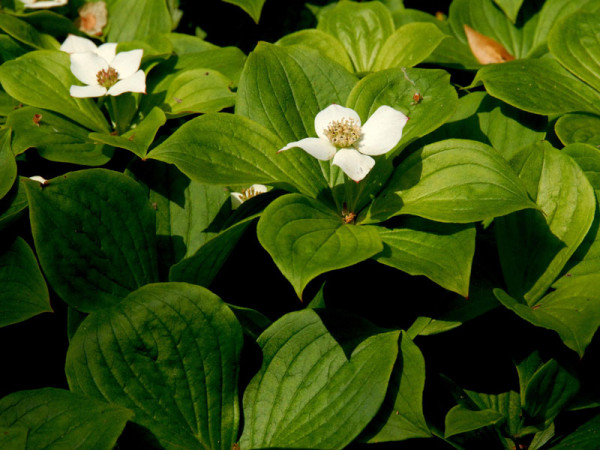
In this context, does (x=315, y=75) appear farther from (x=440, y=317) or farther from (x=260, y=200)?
(x=440, y=317)

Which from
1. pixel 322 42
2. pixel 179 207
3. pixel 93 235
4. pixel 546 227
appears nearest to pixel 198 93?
pixel 179 207

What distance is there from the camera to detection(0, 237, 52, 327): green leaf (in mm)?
1674

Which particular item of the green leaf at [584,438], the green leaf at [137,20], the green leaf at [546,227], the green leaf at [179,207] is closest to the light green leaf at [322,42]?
the green leaf at [137,20]

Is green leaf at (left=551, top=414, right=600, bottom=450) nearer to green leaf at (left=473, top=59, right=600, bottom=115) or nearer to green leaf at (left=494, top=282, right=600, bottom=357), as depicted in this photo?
green leaf at (left=494, top=282, right=600, bottom=357)

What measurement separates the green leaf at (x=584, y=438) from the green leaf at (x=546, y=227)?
1.36ft

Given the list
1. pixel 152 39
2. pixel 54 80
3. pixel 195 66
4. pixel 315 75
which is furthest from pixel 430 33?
pixel 54 80

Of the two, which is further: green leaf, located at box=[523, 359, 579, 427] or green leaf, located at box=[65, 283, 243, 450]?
green leaf, located at box=[523, 359, 579, 427]

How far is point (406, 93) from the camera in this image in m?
1.98

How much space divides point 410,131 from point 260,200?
1.86 feet

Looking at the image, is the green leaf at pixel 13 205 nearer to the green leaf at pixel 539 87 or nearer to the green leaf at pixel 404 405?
the green leaf at pixel 404 405

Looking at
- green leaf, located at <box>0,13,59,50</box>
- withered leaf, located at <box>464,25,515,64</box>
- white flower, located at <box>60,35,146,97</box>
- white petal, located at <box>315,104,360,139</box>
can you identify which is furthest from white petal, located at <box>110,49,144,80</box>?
withered leaf, located at <box>464,25,515,64</box>

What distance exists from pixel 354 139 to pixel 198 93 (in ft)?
2.95

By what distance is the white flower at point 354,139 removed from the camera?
1645 mm

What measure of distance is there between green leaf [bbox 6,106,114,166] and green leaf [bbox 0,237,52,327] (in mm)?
400
